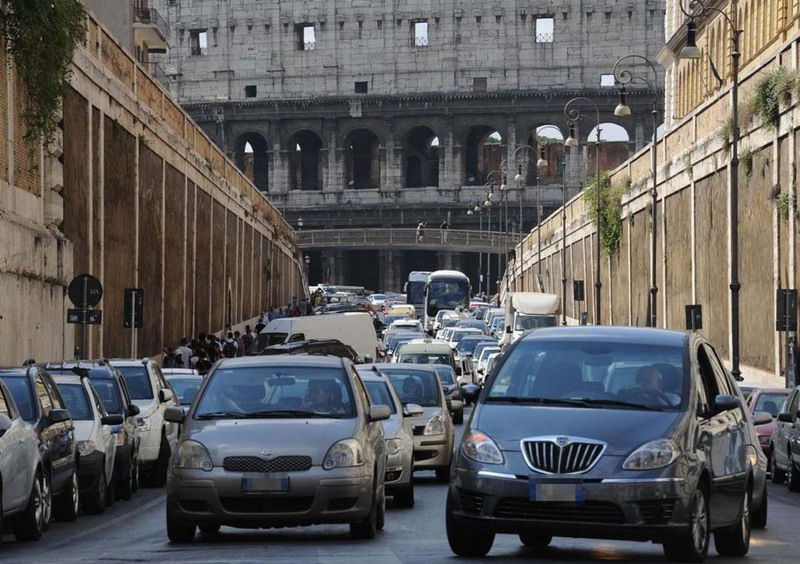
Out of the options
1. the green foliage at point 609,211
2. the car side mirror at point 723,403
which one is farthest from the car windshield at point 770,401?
the green foliage at point 609,211

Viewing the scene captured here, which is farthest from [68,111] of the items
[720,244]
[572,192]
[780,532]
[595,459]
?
[572,192]

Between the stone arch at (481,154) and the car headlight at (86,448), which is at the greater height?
the stone arch at (481,154)

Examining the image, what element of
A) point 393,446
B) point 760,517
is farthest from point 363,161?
point 760,517

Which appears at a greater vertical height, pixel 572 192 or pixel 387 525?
pixel 572 192

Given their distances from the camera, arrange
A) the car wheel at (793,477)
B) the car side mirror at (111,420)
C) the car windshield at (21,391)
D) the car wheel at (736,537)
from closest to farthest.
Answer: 1. the car wheel at (736,537)
2. the car windshield at (21,391)
3. the car side mirror at (111,420)
4. the car wheel at (793,477)

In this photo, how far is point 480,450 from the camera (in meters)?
13.2

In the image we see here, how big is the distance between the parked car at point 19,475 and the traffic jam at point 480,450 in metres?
0.02

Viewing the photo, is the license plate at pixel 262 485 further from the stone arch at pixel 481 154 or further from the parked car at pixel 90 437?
the stone arch at pixel 481 154

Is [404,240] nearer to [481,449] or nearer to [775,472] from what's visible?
[775,472]

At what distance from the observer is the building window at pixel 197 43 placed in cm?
15775

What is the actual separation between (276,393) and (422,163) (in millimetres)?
149719

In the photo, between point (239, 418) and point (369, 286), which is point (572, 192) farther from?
point (239, 418)

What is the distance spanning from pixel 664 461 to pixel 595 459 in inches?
18.3

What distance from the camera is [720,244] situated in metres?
51.3
